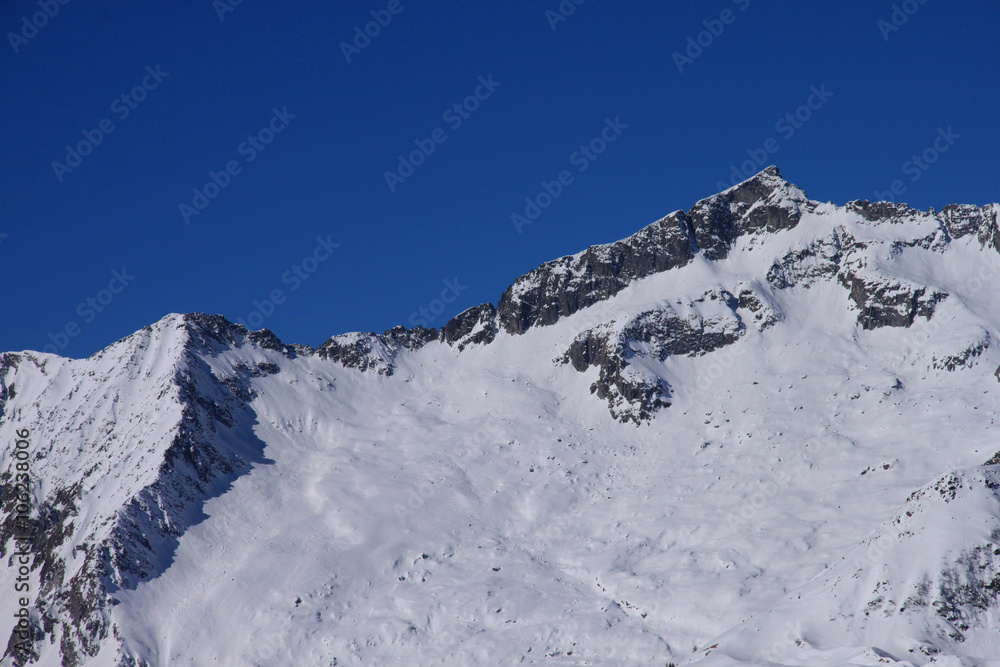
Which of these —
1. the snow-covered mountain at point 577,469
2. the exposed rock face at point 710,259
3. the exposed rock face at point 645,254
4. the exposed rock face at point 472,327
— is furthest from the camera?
the exposed rock face at point 472,327

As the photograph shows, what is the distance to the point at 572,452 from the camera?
452 ft

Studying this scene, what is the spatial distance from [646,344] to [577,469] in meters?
31.4

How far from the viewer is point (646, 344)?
509 ft

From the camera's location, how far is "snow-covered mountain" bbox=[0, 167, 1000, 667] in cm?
9850

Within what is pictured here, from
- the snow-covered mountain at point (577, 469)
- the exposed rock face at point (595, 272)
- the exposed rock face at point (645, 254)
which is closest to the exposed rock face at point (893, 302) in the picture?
the snow-covered mountain at point (577, 469)

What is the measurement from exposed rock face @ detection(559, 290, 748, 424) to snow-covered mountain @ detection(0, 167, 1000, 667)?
0.56m

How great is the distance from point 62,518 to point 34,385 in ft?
158

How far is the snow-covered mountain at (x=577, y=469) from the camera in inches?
3878

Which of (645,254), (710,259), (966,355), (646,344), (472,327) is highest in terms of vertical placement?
(710,259)

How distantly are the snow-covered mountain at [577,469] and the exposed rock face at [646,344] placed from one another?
56 centimetres

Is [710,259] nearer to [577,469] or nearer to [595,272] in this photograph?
[595,272]

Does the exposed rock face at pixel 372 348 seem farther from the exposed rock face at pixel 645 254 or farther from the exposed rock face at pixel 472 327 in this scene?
the exposed rock face at pixel 645 254

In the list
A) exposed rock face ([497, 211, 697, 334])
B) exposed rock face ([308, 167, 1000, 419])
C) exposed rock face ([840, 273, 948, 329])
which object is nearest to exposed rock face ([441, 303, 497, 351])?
exposed rock face ([308, 167, 1000, 419])

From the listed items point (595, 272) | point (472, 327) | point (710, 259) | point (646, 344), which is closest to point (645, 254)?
point (595, 272)
